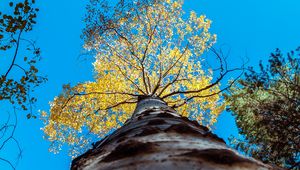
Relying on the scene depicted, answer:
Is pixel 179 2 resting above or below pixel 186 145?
above

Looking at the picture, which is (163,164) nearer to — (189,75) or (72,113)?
(72,113)

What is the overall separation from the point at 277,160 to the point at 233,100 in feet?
14.5

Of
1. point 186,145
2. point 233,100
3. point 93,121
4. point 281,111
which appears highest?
point 233,100

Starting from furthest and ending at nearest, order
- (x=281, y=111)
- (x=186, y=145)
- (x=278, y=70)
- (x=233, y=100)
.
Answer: (x=233, y=100) → (x=278, y=70) → (x=281, y=111) → (x=186, y=145)

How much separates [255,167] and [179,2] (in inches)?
442

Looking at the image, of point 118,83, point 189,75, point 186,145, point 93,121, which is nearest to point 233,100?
point 189,75

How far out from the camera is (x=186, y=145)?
1320mm

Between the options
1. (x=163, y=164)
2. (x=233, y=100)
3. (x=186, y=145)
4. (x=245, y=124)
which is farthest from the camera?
(x=233, y=100)

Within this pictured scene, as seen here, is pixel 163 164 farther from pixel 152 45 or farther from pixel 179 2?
pixel 179 2

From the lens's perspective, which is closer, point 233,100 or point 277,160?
point 277,160

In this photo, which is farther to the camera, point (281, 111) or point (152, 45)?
point (152, 45)

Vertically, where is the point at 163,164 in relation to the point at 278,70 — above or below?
below

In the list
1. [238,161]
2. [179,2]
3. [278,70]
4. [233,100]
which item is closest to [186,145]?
[238,161]

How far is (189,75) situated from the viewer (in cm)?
1132
